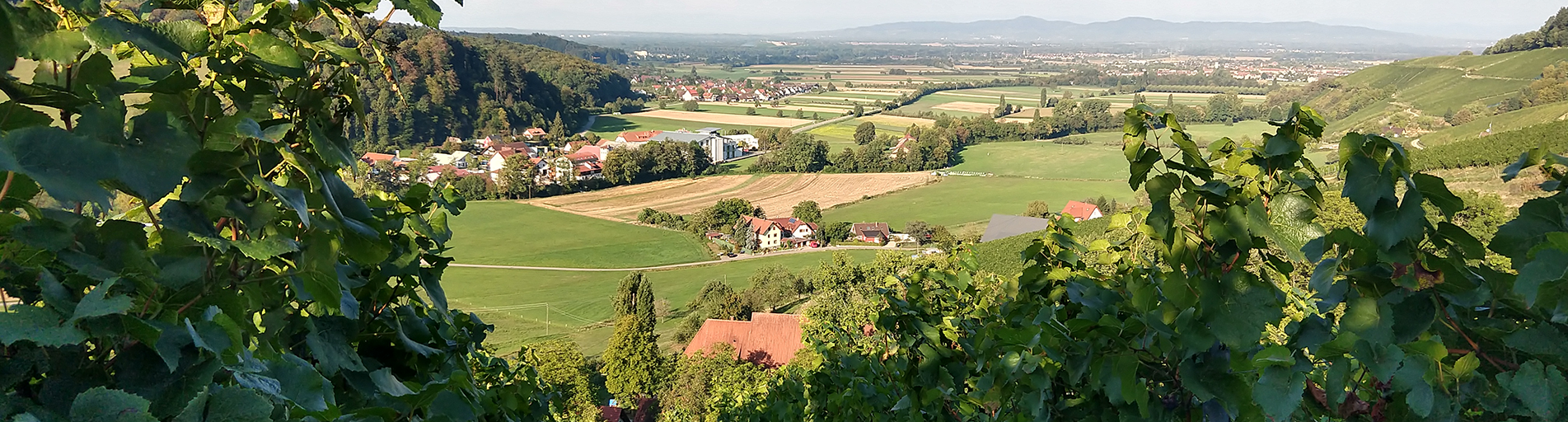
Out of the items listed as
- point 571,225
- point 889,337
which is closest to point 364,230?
point 889,337

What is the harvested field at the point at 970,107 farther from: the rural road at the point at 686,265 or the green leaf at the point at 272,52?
the green leaf at the point at 272,52

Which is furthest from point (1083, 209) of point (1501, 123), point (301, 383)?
point (301, 383)

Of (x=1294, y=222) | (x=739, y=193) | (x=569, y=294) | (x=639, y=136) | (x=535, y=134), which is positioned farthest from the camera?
(x=535, y=134)

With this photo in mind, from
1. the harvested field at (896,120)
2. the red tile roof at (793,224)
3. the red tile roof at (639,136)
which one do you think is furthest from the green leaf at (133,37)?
the harvested field at (896,120)

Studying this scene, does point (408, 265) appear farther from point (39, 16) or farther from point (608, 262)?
point (608, 262)

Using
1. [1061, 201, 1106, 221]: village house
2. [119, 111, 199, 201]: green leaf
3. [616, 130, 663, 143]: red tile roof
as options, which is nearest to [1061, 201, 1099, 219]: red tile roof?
[1061, 201, 1106, 221]: village house

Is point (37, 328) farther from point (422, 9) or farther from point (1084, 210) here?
point (1084, 210)

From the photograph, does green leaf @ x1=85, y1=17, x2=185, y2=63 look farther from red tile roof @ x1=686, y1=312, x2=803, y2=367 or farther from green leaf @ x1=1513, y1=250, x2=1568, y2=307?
red tile roof @ x1=686, y1=312, x2=803, y2=367
